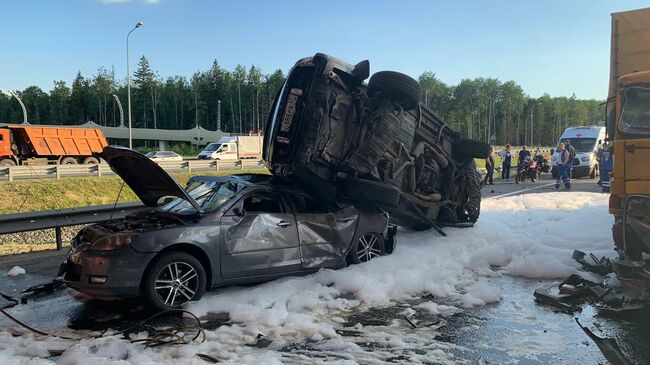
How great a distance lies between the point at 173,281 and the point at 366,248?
3.10 meters

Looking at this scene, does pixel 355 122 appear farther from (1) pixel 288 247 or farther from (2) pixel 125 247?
(2) pixel 125 247

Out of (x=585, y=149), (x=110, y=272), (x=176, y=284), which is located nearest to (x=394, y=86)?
(x=176, y=284)

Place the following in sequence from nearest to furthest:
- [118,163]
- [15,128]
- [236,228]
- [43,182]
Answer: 1. [236,228]
2. [118,163]
3. [43,182]
4. [15,128]

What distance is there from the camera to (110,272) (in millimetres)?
5199

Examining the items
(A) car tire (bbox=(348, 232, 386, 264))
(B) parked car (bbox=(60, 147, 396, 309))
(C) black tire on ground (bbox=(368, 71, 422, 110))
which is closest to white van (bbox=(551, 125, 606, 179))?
(C) black tire on ground (bbox=(368, 71, 422, 110))

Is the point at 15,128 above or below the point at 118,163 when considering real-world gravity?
above

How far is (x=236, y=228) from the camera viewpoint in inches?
240

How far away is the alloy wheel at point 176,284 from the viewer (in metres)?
5.51

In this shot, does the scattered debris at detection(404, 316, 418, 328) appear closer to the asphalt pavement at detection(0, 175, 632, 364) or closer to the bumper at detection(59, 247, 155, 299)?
the asphalt pavement at detection(0, 175, 632, 364)

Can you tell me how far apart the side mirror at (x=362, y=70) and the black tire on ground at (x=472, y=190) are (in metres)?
3.49

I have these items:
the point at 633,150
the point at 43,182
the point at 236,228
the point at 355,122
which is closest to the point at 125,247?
the point at 236,228

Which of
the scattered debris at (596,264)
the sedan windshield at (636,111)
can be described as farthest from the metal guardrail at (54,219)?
the sedan windshield at (636,111)

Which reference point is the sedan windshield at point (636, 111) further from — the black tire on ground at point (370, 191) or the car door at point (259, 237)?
the car door at point (259, 237)

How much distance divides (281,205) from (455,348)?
3.07 m
